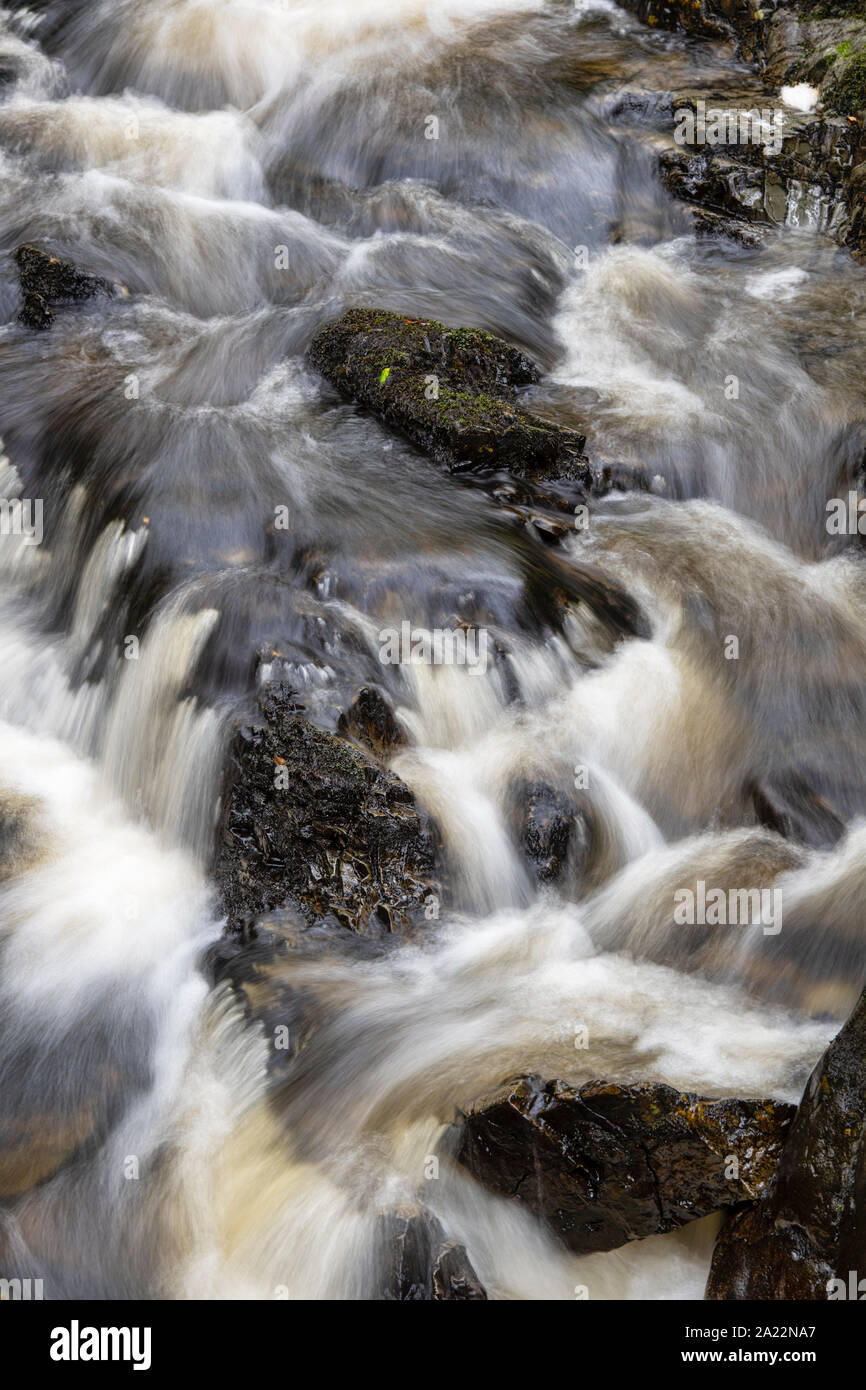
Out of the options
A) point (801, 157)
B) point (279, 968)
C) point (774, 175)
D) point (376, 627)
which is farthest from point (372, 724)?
point (801, 157)

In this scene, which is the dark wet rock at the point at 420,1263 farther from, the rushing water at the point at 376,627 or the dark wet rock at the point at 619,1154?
the dark wet rock at the point at 619,1154

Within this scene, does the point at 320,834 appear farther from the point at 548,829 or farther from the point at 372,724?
the point at 548,829

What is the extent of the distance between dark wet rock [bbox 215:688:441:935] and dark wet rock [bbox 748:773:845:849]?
1.68 m

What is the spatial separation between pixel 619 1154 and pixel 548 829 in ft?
6.68

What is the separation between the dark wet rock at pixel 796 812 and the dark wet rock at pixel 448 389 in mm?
2563

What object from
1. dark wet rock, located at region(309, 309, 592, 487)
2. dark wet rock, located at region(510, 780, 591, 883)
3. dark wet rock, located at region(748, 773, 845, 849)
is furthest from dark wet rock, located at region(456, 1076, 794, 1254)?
dark wet rock, located at region(309, 309, 592, 487)

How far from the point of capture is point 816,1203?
13.7 ft

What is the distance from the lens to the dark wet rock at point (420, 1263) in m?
4.44

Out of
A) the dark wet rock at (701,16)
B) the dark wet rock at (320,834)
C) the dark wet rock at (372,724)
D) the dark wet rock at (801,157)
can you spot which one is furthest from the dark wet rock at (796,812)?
the dark wet rock at (701,16)

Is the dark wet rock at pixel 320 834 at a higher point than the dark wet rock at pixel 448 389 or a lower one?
lower

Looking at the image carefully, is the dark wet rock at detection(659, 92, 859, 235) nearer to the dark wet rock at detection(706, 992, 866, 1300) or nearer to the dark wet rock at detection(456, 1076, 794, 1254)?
the dark wet rock at detection(706, 992, 866, 1300)

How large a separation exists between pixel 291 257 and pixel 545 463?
11.3 ft
